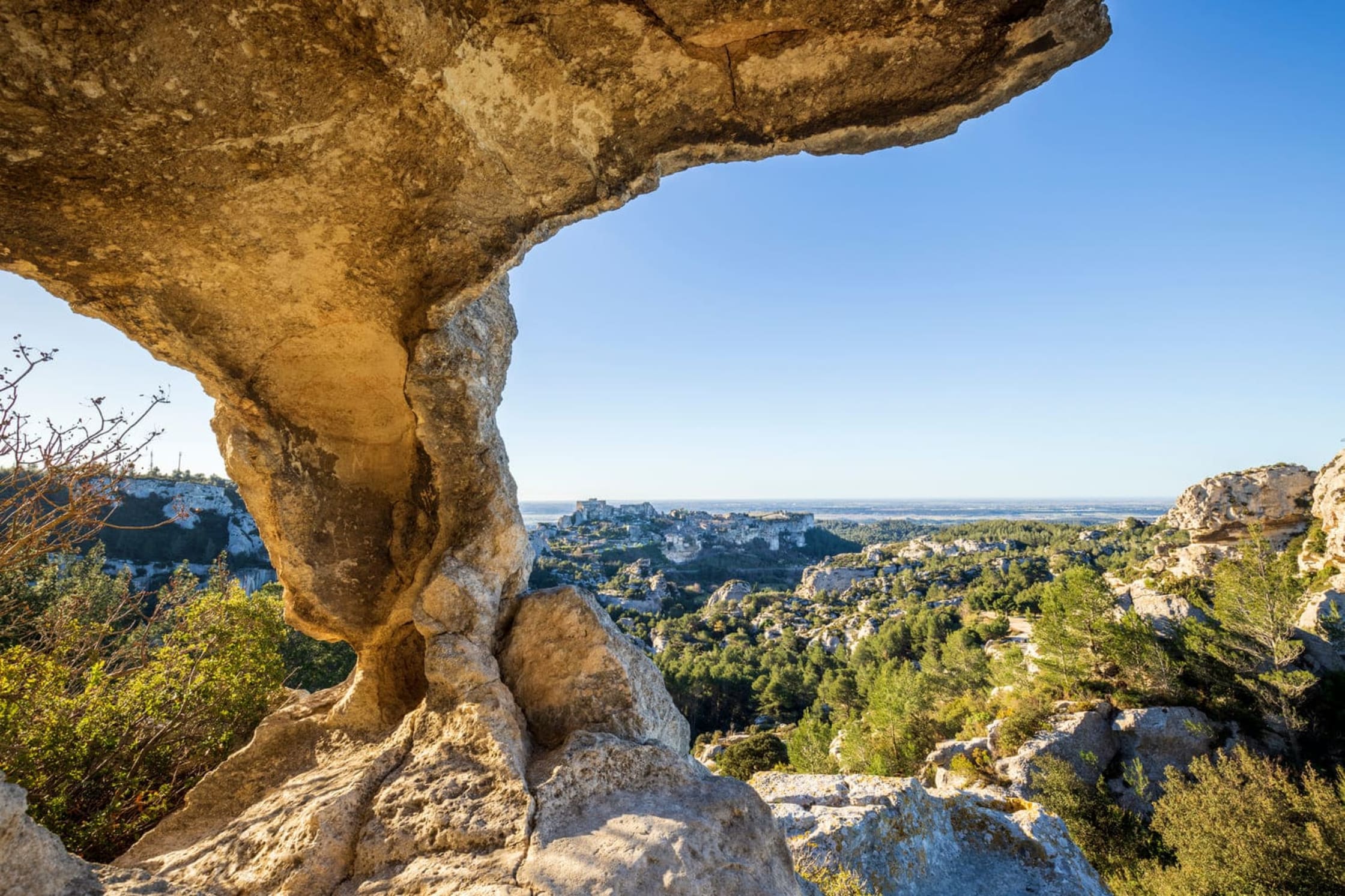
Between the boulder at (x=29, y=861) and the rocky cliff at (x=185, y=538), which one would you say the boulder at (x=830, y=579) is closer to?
the rocky cliff at (x=185, y=538)

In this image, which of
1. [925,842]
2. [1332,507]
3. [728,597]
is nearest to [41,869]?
[925,842]

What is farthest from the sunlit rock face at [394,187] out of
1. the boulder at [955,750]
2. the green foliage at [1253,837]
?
the boulder at [955,750]

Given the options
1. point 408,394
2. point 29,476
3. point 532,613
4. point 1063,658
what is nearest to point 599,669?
point 532,613

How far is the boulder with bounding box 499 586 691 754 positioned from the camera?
16.1 feet

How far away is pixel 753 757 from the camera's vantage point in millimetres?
35094

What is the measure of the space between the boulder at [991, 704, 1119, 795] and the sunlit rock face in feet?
81.6

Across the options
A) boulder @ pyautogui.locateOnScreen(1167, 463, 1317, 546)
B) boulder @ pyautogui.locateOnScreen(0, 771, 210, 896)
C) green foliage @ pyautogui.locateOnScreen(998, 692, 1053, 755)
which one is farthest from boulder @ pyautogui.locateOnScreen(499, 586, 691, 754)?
boulder @ pyautogui.locateOnScreen(1167, 463, 1317, 546)

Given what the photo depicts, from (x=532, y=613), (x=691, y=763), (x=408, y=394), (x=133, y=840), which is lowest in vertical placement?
(x=133, y=840)

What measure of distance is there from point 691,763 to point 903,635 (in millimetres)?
65660

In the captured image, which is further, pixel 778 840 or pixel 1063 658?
pixel 1063 658

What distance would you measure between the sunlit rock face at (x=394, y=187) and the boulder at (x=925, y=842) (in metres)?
5.54

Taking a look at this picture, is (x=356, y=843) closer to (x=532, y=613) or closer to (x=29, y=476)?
(x=532, y=613)

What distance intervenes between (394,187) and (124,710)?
978 centimetres

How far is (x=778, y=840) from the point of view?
156 inches
